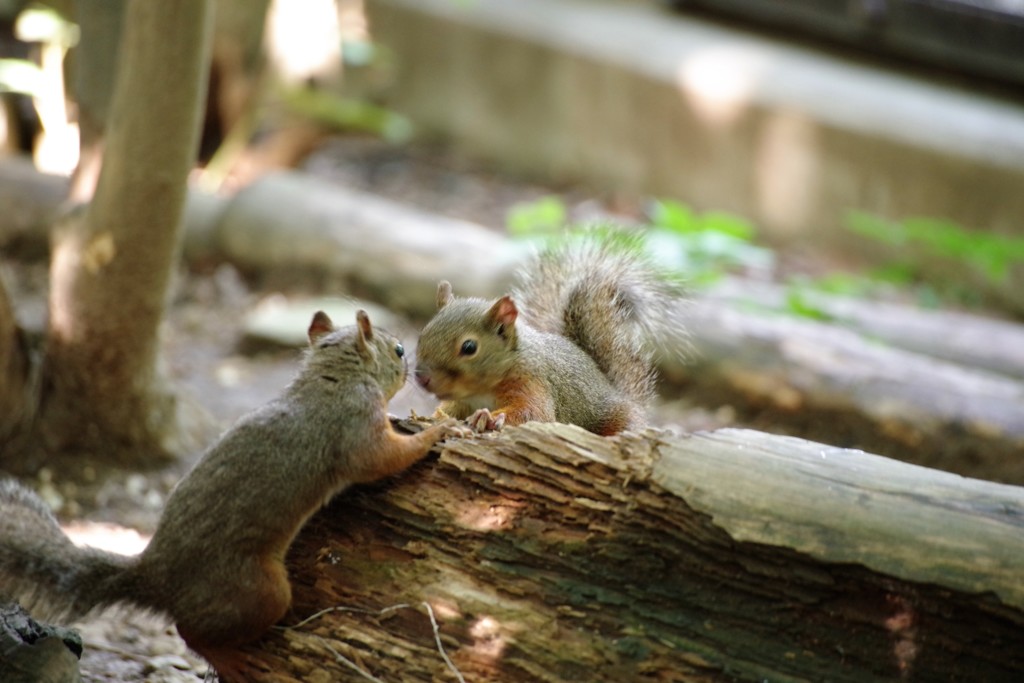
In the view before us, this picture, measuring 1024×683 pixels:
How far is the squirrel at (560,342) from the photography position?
3.44m

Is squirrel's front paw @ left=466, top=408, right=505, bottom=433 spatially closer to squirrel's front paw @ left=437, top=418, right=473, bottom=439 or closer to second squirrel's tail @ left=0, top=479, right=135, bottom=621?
squirrel's front paw @ left=437, top=418, right=473, bottom=439

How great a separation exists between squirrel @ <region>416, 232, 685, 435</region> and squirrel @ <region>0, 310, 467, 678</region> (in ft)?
1.53

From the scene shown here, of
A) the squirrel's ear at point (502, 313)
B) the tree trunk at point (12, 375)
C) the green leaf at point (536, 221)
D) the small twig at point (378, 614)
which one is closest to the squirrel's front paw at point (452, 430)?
the small twig at point (378, 614)

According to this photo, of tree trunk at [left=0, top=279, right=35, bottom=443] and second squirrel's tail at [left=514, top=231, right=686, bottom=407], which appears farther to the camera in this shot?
tree trunk at [left=0, top=279, right=35, bottom=443]

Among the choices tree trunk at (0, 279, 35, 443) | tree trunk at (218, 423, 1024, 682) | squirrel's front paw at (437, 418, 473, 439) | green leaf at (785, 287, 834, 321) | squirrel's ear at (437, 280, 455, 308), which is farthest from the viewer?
green leaf at (785, 287, 834, 321)

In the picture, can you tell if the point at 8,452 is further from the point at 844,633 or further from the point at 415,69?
the point at 415,69

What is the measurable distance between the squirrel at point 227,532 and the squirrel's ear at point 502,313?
2.34 ft

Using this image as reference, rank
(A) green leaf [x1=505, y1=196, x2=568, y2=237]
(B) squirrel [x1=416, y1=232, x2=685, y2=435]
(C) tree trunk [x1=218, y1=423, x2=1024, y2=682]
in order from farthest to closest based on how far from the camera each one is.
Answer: (A) green leaf [x1=505, y1=196, x2=568, y2=237], (B) squirrel [x1=416, y1=232, x2=685, y2=435], (C) tree trunk [x1=218, y1=423, x2=1024, y2=682]

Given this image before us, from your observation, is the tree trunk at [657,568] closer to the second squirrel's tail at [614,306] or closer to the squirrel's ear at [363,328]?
the squirrel's ear at [363,328]

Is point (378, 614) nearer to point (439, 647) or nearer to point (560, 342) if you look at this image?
point (439, 647)

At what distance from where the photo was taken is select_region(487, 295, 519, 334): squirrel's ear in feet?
11.3

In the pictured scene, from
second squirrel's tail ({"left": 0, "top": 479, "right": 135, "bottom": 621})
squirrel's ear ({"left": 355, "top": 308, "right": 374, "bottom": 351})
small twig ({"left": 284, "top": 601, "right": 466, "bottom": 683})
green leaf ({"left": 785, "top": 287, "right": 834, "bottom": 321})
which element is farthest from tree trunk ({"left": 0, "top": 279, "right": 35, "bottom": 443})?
green leaf ({"left": 785, "top": 287, "right": 834, "bottom": 321})

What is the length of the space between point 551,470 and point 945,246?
6004 mm

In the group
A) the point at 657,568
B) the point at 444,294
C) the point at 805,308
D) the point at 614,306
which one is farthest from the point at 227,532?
the point at 805,308
